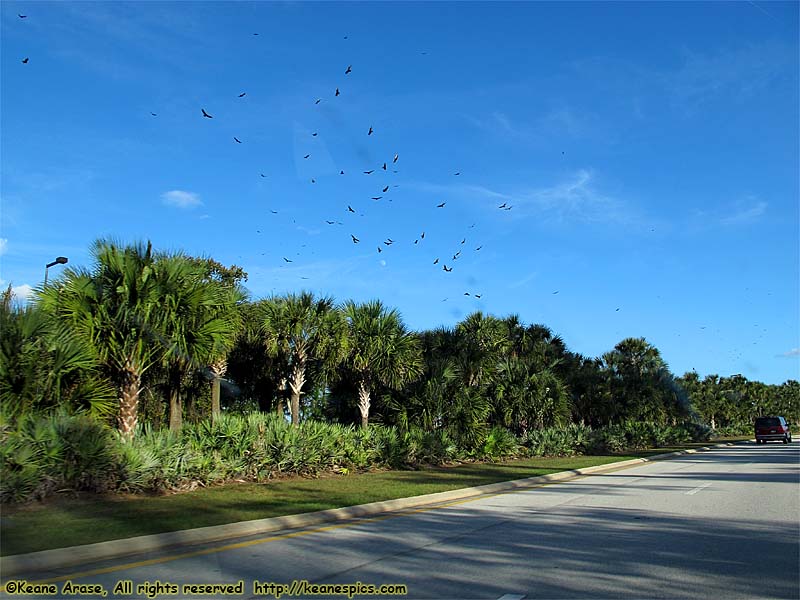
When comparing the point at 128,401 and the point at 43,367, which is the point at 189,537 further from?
the point at 128,401

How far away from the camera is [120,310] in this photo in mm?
15508

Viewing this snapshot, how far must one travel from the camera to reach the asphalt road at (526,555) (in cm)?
671

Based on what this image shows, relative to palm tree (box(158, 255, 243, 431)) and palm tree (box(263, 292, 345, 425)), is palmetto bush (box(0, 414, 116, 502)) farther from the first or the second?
palm tree (box(263, 292, 345, 425))

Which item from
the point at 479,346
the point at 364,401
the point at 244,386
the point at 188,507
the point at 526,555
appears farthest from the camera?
the point at 479,346

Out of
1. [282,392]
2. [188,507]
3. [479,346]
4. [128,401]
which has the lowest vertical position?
[188,507]

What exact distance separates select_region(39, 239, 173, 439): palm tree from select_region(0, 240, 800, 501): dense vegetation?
3cm

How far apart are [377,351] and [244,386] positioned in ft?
24.1

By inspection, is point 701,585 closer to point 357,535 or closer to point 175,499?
point 357,535

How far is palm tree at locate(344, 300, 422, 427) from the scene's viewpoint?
2603cm

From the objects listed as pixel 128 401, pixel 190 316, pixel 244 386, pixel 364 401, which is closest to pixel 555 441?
pixel 364 401

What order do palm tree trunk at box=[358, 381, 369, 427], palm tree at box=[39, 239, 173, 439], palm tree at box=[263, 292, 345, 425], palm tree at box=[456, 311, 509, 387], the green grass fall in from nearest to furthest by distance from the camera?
the green grass < palm tree at box=[39, 239, 173, 439] < palm tree at box=[263, 292, 345, 425] < palm tree trunk at box=[358, 381, 369, 427] < palm tree at box=[456, 311, 509, 387]

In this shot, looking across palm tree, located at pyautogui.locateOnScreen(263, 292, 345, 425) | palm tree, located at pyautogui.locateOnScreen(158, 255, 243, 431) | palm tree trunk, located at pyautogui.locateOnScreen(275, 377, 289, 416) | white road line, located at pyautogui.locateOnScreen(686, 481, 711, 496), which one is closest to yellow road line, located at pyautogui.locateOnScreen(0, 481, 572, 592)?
white road line, located at pyautogui.locateOnScreen(686, 481, 711, 496)

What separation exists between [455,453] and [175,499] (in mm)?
13942

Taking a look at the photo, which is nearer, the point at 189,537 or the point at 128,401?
the point at 189,537
